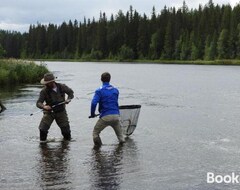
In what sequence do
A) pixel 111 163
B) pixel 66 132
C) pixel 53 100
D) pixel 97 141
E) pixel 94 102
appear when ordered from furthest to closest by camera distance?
pixel 66 132 → pixel 53 100 → pixel 97 141 → pixel 94 102 → pixel 111 163

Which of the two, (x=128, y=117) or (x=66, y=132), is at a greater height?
(x=128, y=117)

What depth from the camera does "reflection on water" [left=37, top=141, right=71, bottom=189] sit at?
9169 millimetres

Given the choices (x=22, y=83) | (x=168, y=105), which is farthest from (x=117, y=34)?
(x=168, y=105)

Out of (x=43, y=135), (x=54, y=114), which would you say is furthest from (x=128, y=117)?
(x=43, y=135)

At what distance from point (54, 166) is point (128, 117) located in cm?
380

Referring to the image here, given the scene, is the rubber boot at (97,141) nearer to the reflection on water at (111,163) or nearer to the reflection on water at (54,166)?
the reflection on water at (111,163)

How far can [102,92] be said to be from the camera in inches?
483

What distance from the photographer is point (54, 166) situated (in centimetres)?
1048

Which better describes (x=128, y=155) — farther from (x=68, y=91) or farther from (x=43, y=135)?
(x=43, y=135)

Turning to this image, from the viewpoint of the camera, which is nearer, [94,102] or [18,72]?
[94,102]

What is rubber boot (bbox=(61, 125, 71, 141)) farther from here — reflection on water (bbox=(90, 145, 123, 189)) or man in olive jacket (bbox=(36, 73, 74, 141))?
reflection on water (bbox=(90, 145, 123, 189))

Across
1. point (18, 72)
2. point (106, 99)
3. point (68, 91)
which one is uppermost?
point (68, 91)

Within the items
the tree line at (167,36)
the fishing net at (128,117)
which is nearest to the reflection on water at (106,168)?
the fishing net at (128,117)

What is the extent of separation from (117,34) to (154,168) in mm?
166097
